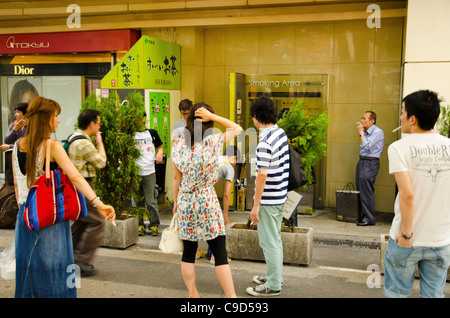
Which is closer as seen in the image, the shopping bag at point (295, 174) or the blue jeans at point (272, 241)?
the blue jeans at point (272, 241)

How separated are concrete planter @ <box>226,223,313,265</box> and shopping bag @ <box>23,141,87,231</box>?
2.64 meters

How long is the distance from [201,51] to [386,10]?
3442 millimetres

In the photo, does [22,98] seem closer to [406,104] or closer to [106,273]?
[106,273]

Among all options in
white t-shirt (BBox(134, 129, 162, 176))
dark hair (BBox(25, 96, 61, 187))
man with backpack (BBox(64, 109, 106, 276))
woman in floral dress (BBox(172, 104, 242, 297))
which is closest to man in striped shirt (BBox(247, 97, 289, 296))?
woman in floral dress (BBox(172, 104, 242, 297))

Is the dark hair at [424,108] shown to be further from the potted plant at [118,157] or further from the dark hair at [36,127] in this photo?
the potted plant at [118,157]

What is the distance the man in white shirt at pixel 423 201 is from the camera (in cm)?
322

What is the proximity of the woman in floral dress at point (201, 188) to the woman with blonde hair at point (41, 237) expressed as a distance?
852 mm

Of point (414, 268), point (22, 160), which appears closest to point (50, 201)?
point (22, 160)

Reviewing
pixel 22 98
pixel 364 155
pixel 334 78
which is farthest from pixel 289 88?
pixel 22 98

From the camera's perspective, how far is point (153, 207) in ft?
24.5

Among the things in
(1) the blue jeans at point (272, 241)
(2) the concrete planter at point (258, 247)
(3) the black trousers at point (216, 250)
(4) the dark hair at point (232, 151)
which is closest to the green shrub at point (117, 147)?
(2) the concrete planter at point (258, 247)

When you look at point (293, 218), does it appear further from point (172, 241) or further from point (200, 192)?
point (200, 192)

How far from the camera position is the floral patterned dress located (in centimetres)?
431

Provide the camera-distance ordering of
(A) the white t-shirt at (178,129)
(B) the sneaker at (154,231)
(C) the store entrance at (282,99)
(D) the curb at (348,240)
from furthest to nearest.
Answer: (C) the store entrance at (282,99), (A) the white t-shirt at (178,129), (B) the sneaker at (154,231), (D) the curb at (348,240)
